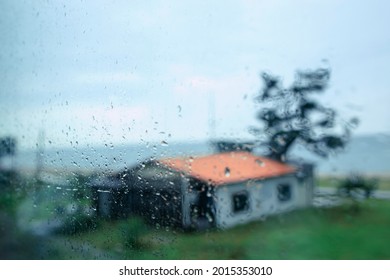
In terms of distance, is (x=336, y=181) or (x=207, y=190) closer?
(x=336, y=181)

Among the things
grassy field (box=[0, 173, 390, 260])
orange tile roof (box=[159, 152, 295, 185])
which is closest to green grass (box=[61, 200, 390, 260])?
grassy field (box=[0, 173, 390, 260])

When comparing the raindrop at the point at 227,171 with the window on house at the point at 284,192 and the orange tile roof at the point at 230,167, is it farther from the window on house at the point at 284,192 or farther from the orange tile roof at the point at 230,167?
the window on house at the point at 284,192

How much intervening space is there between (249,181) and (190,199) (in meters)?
0.19

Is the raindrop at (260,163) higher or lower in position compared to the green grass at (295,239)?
higher

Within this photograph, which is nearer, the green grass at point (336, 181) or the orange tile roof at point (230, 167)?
the green grass at point (336, 181)

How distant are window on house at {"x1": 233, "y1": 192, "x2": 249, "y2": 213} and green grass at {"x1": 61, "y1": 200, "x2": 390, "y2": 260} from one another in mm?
42

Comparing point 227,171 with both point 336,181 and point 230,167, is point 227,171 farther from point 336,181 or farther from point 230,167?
point 336,181

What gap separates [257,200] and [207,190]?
0.15m

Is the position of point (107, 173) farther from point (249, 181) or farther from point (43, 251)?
point (249, 181)

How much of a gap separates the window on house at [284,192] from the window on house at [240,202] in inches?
3.1

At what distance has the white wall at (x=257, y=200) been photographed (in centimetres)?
87

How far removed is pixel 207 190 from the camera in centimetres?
101

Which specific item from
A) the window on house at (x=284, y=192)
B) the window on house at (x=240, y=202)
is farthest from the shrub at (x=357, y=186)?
the window on house at (x=240, y=202)

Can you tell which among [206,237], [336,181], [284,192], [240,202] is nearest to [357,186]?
[336,181]
